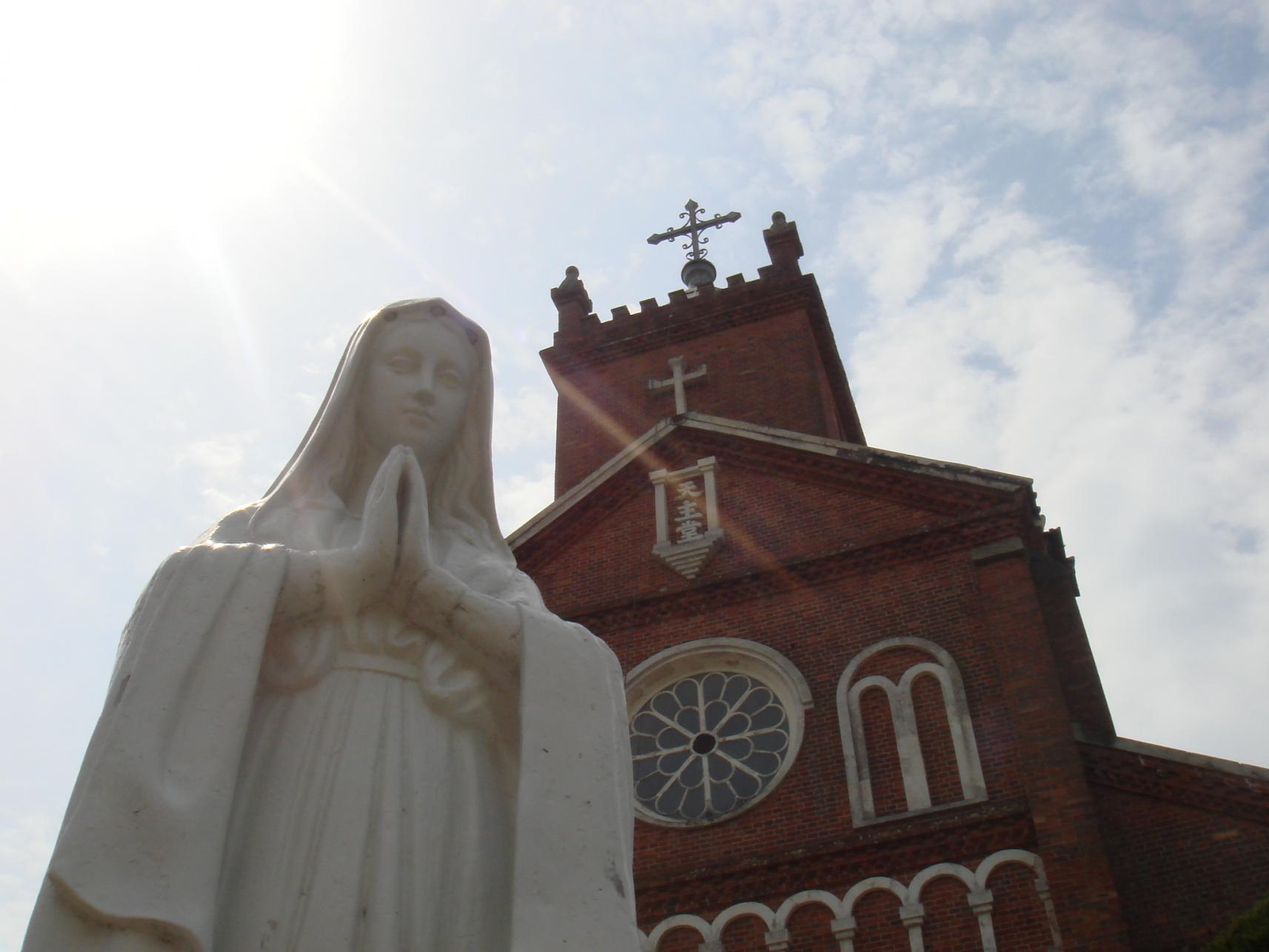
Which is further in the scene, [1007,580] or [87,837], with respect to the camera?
[1007,580]

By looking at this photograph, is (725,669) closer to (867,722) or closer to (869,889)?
(867,722)

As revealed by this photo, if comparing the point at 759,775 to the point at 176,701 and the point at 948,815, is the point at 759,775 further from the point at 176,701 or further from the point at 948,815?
the point at 176,701

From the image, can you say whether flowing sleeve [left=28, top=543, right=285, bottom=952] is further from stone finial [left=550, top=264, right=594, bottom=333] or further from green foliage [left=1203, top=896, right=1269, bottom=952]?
stone finial [left=550, top=264, right=594, bottom=333]

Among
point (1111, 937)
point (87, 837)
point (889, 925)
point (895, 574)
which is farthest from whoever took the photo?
point (895, 574)

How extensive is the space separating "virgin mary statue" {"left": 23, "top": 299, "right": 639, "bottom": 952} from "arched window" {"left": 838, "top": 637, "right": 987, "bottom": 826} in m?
10.6

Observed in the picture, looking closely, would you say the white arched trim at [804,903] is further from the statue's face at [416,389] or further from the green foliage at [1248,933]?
the statue's face at [416,389]

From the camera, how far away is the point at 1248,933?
31.4 ft

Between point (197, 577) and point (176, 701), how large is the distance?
0.96 feet

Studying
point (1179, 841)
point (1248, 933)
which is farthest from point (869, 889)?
point (1248, 933)

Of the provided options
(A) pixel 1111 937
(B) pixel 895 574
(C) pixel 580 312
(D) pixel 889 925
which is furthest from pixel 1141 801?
(C) pixel 580 312

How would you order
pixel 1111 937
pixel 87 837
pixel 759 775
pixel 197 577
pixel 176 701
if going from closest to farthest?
1. pixel 87 837
2. pixel 176 701
3. pixel 197 577
4. pixel 1111 937
5. pixel 759 775

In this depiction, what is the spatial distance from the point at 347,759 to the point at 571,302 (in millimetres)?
23199

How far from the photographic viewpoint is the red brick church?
466 inches

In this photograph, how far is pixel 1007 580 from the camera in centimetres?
1416
